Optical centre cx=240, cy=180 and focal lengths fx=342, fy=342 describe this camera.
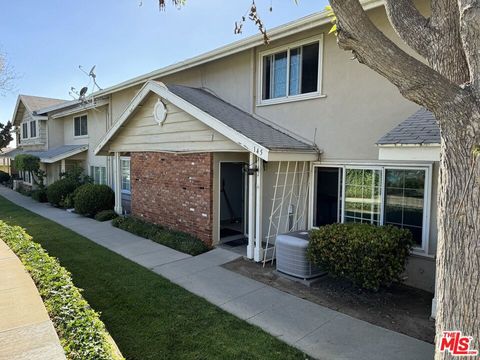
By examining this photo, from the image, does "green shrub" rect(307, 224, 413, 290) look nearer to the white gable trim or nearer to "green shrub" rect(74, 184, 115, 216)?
the white gable trim

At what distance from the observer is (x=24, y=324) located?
406 centimetres

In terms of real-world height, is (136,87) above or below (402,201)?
above

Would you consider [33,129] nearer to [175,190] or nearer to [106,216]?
[106,216]

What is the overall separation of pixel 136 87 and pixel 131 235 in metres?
7.42

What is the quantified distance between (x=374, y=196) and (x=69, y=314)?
641 centimetres

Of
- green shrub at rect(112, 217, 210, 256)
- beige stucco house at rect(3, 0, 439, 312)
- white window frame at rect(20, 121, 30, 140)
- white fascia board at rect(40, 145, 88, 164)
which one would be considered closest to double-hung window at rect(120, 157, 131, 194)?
beige stucco house at rect(3, 0, 439, 312)

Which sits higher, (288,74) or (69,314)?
(288,74)

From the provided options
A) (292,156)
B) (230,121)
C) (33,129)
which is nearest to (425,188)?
(292,156)

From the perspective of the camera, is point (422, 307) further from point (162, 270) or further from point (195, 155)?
point (195, 155)

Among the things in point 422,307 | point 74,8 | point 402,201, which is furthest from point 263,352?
point 74,8

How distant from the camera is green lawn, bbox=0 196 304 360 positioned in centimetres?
A: 464

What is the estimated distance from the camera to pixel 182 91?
1042 cm

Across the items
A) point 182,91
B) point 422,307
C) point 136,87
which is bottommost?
point 422,307

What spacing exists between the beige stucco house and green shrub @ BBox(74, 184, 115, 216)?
281 centimetres
